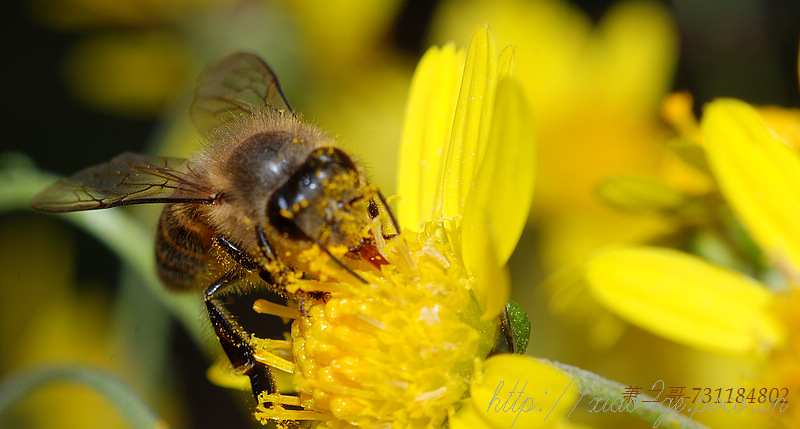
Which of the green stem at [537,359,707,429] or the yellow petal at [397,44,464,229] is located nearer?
the green stem at [537,359,707,429]

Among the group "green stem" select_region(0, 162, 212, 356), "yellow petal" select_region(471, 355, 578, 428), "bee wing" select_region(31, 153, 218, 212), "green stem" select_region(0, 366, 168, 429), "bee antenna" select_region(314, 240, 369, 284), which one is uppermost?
"bee wing" select_region(31, 153, 218, 212)

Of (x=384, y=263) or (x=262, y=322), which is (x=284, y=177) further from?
(x=262, y=322)

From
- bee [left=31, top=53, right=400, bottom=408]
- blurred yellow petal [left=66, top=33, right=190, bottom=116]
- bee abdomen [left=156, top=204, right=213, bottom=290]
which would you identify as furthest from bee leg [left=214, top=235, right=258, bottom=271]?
blurred yellow petal [left=66, top=33, right=190, bottom=116]

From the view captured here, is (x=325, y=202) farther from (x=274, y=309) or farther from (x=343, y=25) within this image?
(x=343, y=25)

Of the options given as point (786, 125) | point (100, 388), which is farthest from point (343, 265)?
point (786, 125)

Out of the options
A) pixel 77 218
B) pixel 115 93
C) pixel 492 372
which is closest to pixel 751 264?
pixel 492 372

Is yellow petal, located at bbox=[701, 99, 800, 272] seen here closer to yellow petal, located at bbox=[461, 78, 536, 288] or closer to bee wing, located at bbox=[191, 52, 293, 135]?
yellow petal, located at bbox=[461, 78, 536, 288]

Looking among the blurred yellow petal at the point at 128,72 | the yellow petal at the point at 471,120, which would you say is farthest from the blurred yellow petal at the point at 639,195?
the blurred yellow petal at the point at 128,72
